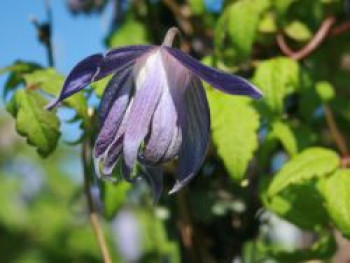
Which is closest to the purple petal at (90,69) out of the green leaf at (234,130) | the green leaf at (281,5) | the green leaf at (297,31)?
the green leaf at (234,130)

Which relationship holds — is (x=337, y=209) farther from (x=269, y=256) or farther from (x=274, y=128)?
(x=269, y=256)

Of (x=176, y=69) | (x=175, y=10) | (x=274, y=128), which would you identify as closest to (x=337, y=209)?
(x=274, y=128)

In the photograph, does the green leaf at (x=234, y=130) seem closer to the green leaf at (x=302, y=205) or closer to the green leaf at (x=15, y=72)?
the green leaf at (x=302, y=205)

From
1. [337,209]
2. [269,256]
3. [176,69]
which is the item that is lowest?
[269,256]

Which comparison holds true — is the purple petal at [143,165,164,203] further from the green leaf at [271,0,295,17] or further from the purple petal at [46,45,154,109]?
the green leaf at [271,0,295,17]

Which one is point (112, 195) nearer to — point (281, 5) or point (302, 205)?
point (302, 205)

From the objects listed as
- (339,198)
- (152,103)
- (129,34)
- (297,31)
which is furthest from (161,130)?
(129,34)
